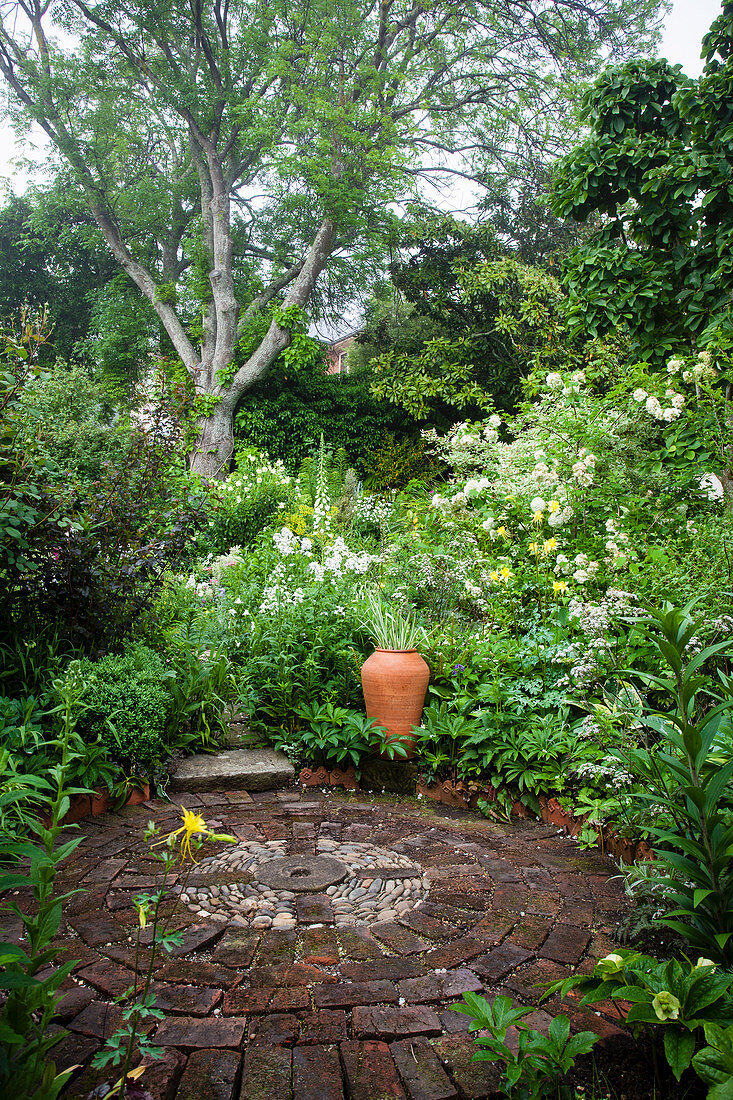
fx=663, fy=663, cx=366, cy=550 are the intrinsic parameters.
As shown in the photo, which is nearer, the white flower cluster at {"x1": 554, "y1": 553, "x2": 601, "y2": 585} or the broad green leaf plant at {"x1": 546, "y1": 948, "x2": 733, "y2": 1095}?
the broad green leaf plant at {"x1": 546, "y1": 948, "x2": 733, "y2": 1095}

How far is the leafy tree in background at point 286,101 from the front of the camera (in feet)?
37.3

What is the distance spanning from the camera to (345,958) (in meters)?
1.94

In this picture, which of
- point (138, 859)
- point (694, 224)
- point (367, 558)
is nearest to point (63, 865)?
point (138, 859)

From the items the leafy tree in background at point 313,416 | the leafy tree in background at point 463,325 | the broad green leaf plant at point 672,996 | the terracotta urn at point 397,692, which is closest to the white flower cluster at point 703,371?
the terracotta urn at point 397,692

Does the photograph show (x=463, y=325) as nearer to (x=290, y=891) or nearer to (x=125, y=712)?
(x=125, y=712)

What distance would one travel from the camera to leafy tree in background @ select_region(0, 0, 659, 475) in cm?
1138

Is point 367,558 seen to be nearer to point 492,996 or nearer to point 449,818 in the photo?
point 449,818

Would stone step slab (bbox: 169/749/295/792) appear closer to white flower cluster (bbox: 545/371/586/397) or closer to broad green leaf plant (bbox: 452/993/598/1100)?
broad green leaf plant (bbox: 452/993/598/1100)

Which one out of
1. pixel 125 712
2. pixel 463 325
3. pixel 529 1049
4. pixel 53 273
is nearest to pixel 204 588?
pixel 125 712

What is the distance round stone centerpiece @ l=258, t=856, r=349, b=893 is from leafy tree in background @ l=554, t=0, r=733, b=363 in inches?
174

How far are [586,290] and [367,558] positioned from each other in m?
3.21

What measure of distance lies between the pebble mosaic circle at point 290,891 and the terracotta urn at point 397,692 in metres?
0.92

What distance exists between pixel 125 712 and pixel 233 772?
69 cm

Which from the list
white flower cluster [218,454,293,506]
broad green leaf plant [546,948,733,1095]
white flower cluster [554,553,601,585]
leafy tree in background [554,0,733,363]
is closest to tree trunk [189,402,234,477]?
white flower cluster [218,454,293,506]
